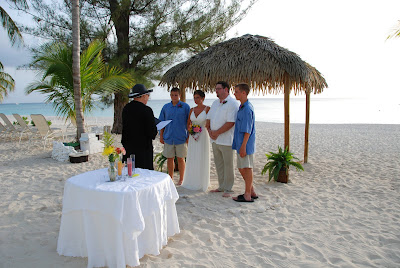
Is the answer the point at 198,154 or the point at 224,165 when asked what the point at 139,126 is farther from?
the point at 224,165

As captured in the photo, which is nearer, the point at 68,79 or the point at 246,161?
the point at 246,161

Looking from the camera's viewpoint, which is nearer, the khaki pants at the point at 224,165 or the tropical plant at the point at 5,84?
the khaki pants at the point at 224,165

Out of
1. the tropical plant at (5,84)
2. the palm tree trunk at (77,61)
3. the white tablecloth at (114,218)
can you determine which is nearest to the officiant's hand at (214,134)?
the white tablecloth at (114,218)

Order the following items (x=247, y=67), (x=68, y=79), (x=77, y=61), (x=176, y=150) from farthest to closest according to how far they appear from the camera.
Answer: (x=68, y=79) → (x=77, y=61) → (x=247, y=67) → (x=176, y=150)

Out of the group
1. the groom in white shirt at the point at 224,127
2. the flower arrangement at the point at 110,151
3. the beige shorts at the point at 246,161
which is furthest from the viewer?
the groom in white shirt at the point at 224,127

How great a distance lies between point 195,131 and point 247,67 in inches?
80.2

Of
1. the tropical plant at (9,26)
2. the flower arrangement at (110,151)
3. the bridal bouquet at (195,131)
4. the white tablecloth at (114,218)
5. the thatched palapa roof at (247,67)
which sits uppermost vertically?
the tropical plant at (9,26)

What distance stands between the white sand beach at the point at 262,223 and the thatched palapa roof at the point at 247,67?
6.38 feet

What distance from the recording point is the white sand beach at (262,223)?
261 cm

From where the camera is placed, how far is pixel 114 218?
2.18 metres

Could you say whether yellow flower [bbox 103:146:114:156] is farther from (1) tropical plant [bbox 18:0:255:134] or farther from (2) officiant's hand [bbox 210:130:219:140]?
(1) tropical plant [bbox 18:0:255:134]

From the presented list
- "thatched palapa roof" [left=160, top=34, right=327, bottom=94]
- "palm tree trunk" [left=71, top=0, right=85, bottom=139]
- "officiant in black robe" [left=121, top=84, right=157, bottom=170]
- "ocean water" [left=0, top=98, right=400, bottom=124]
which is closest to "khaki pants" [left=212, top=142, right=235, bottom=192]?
"officiant in black robe" [left=121, top=84, right=157, bottom=170]

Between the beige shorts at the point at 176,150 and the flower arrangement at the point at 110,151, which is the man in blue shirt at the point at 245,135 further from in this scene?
the flower arrangement at the point at 110,151

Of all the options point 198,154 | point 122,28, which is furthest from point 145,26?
point 198,154
